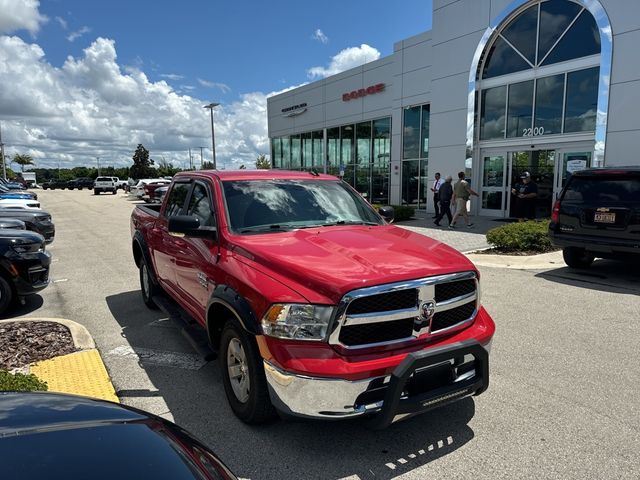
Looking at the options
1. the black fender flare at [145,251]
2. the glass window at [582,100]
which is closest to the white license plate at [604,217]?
the black fender flare at [145,251]

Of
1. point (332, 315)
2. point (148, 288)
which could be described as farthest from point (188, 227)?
Result: point (148, 288)

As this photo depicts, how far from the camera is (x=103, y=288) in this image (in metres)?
7.67

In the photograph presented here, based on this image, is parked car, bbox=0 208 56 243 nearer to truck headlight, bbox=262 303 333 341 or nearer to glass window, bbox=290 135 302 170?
truck headlight, bbox=262 303 333 341

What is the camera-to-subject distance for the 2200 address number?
51.0ft

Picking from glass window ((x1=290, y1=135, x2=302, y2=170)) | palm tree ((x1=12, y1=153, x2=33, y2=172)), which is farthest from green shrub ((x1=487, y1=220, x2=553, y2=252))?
palm tree ((x1=12, y1=153, x2=33, y2=172))

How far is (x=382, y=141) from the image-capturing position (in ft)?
82.9

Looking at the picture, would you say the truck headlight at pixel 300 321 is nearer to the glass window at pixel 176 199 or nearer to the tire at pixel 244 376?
the tire at pixel 244 376

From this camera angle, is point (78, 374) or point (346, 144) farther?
point (346, 144)

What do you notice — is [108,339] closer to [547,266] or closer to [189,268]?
[189,268]

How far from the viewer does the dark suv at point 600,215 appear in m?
7.27

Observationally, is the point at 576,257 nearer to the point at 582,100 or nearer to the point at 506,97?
the point at 582,100

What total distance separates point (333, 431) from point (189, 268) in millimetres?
2048

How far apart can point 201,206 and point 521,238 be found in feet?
26.3

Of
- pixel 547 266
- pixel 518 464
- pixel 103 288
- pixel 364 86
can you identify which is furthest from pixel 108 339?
pixel 364 86
